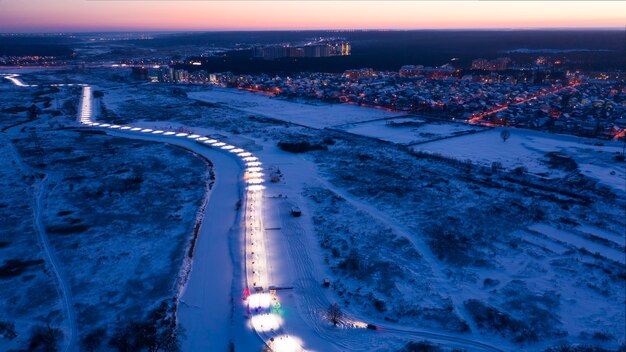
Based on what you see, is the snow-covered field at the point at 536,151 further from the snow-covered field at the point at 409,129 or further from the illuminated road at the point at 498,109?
the illuminated road at the point at 498,109

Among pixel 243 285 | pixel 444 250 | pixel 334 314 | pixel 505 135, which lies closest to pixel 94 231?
pixel 243 285

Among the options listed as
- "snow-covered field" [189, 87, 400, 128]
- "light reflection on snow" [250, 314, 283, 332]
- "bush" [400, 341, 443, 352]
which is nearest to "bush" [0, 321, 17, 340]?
"light reflection on snow" [250, 314, 283, 332]

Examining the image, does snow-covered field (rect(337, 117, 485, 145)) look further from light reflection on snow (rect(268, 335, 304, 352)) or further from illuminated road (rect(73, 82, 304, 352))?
light reflection on snow (rect(268, 335, 304, 352))

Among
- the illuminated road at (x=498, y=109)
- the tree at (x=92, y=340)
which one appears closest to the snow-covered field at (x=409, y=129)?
the illuminated road at (x=498, y=109)

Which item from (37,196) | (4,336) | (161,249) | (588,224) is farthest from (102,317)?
(588,224)

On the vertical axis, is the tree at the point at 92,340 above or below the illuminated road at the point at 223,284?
below

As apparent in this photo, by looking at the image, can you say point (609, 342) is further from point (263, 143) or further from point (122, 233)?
point (263, 143)

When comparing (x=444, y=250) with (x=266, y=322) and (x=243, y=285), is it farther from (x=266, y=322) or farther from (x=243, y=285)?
(x=243, y=285)
